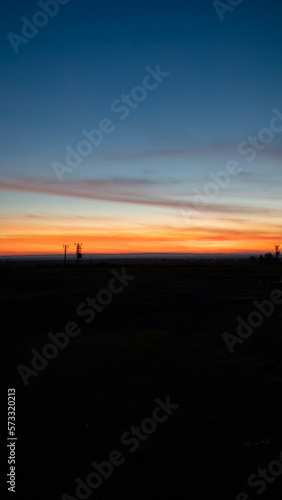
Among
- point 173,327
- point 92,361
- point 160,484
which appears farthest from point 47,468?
point 173,327

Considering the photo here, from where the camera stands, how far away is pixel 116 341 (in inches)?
544

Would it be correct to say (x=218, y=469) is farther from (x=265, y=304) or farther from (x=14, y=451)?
(x=265, y=304)

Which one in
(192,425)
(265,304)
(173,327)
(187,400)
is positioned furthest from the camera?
(265,304)

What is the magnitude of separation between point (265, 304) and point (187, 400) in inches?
690

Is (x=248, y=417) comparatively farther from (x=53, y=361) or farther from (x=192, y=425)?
(x=53, y=361)

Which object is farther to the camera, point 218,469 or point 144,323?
point 144,323

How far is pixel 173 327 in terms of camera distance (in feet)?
54.4

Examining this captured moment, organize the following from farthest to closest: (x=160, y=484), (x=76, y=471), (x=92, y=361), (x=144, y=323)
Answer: (x=144, y=323)
(x=92, y=361)
(x=76, y=471)
(x=160, y=484)

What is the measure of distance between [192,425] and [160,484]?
1956 millimetres

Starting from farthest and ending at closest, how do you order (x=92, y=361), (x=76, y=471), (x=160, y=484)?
(x=92, y=361) < (x=76, y=471) < (x=160, y=484)

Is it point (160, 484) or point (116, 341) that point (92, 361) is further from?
point (160, 484)

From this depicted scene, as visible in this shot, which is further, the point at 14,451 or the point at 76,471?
the point at 14,451

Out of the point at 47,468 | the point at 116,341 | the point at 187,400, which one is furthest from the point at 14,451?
the point at 116,341

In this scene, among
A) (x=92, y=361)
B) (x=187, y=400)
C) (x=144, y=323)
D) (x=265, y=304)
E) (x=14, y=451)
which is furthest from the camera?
(x=265, y=304)
